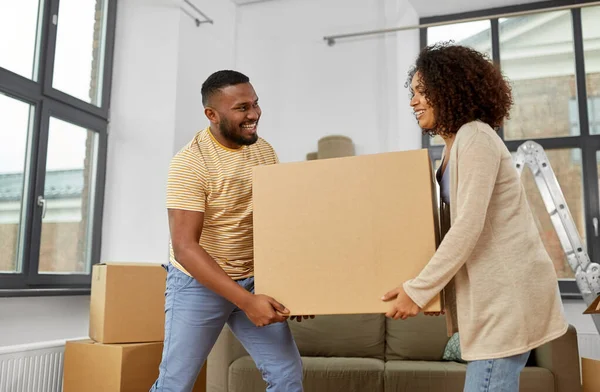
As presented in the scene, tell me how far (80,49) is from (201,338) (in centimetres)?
218

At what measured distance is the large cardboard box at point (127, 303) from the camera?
88.7 inches

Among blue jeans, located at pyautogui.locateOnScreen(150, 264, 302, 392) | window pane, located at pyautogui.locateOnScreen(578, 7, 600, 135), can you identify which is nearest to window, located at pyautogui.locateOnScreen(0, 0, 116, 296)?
blue jeans, located at pyautogui.locateOnScreen(150, 264, 302, 392)

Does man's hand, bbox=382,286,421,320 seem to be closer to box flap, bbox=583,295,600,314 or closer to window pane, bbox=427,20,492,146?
box flap, bbox=583,295,600,314

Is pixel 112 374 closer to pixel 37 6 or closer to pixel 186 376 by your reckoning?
pixel 186 376

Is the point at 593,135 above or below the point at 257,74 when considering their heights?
below

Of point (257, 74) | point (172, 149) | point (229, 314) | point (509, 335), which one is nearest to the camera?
point (509, 335)

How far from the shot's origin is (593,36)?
3543 mm

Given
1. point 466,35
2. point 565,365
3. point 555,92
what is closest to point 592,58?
point 555,92

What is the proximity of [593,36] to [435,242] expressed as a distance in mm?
3027

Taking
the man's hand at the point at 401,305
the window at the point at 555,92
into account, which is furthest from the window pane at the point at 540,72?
the man's hand at the point at 401,305

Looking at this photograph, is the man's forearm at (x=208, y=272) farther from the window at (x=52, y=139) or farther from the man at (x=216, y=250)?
the window at (x=52, y=139)

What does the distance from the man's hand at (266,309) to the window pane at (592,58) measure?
9.40 feet

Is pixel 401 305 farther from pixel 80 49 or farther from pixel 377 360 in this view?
pixel 80 49

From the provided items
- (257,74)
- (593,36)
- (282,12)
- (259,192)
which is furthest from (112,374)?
(593,36)
